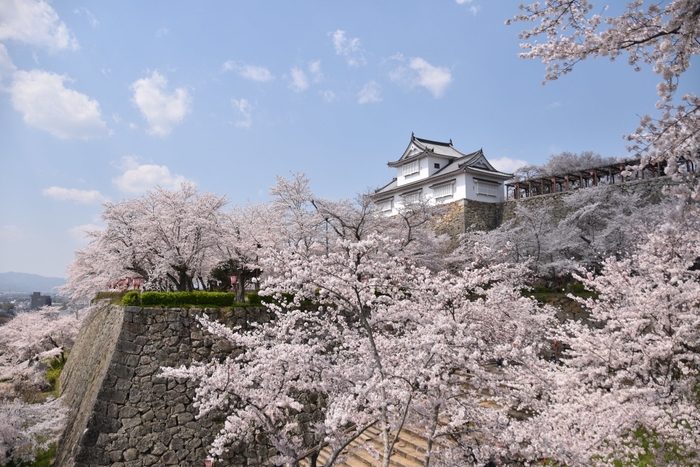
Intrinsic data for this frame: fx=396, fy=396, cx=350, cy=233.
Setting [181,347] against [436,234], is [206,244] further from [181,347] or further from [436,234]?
[436,234]

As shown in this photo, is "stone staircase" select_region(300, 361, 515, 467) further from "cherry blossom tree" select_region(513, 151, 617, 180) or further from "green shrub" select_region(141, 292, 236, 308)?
"cherry blossom tree" select_region(513, 151, 617, 180)

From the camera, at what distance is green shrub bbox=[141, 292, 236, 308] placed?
8945 millimetres

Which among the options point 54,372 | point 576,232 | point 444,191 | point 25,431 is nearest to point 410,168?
point 444,191

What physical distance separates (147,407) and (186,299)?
2362mm

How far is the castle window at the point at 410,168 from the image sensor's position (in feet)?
74.7

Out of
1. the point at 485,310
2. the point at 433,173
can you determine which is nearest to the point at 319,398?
the point at 485,310

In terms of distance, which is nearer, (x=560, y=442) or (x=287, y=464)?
(x=287, y=464)

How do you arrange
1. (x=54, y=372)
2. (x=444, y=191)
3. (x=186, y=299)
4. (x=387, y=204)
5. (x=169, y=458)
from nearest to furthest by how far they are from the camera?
(x=169, y=458) < (x=186, y=299) < (x=54, y=372) < (x=444, y=191) < (x=387, y=204)

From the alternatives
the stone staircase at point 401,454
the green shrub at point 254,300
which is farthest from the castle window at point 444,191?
the stone staircase at point 401,454

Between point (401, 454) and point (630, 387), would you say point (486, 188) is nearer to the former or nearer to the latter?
point (630, 387)

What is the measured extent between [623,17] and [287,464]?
5.30 meters

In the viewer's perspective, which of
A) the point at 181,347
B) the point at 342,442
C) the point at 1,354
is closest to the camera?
the point at 342,442

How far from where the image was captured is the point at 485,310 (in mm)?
7258

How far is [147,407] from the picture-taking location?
8234 mm
